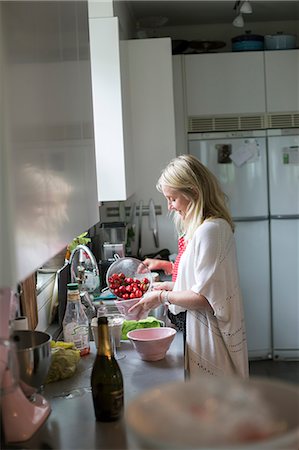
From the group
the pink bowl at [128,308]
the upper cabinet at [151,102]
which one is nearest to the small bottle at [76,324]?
the pink bowl at [128,308]

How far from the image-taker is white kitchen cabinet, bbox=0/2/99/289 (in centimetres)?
103

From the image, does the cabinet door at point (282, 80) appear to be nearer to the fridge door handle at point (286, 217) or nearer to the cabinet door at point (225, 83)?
the cabinet door at point (225, 83)

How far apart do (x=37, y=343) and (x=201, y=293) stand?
86cm

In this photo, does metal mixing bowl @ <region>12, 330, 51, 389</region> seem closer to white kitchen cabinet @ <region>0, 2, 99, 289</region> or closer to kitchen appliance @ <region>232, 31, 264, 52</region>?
white kitchen cabinet @ <region>0, 2, 99, 289</region>

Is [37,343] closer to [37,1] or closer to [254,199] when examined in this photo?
[37,1]

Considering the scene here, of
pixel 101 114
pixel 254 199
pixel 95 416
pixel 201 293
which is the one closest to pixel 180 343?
pixel 201 293

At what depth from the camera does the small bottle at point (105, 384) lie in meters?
1.54

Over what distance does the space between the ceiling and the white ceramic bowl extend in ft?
13.1

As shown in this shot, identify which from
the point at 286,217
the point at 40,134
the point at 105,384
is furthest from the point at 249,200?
the point at 40,134

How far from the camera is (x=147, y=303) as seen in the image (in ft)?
7.96

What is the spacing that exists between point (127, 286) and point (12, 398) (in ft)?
4.46

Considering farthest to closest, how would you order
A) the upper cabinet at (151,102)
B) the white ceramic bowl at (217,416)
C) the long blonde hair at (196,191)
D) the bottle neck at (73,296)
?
the upper cabinet at (151,102), the long blonde hair at (196,191), the bottle neck at (73,296), the white ceramic bowl at (217,416)

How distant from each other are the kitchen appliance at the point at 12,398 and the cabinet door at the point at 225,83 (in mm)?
3381

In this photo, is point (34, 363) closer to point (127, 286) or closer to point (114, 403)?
point (114, 403)
